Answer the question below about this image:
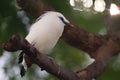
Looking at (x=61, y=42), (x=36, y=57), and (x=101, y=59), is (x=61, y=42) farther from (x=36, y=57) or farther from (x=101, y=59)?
(x=36, y=57)

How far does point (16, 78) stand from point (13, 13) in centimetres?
25

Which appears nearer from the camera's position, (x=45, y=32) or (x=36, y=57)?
Result: (x=36, y=57)

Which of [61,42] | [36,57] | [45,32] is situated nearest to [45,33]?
[45,32]

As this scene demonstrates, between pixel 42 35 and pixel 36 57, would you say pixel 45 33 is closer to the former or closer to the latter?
pixel 42 35

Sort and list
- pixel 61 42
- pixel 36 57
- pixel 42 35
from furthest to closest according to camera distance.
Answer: pixel 61 42 → pixel 42 35 → pixel 36 57

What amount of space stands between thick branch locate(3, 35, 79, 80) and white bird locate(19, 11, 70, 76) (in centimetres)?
8

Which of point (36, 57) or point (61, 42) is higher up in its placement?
point (36, 57)

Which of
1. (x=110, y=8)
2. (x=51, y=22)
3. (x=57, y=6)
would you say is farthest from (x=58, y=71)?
(x=57, y=6)

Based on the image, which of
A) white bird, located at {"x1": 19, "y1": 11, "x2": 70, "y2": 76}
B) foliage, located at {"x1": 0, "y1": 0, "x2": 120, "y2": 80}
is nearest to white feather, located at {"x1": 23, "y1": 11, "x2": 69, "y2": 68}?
white bird, located at {"x1": 19, "y1": 11, "x2": 70, "y2": 76}

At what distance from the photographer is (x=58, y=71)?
101 cm

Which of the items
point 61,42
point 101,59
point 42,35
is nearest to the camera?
point 42,35

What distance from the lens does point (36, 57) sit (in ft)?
3.09

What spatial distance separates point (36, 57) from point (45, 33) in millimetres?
130

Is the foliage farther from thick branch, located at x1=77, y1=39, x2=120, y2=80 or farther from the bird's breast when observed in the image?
the bird's breast
